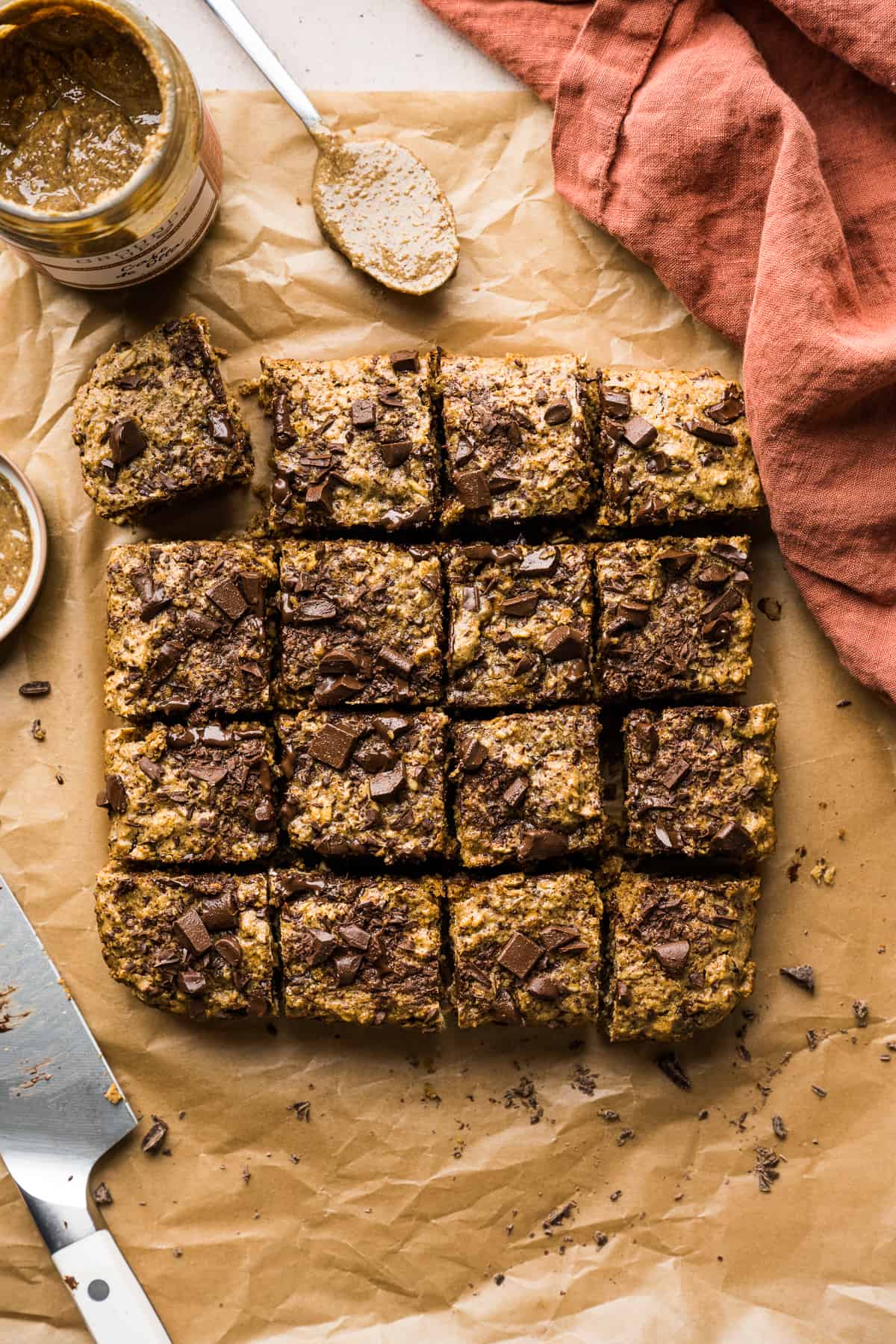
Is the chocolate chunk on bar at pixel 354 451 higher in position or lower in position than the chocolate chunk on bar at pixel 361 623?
higher

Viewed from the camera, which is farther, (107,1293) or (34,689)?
(34,689)

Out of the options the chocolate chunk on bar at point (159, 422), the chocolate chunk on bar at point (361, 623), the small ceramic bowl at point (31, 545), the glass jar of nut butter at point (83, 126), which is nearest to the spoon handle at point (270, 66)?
the glass jar of nut butter at point (83, 126)

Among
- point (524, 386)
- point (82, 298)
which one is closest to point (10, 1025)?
point (82, 298)

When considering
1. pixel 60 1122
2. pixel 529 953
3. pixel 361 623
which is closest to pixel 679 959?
pixel 529 953

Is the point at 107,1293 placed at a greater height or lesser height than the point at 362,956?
lesser

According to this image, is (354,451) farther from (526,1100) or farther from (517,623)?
(526,1100)

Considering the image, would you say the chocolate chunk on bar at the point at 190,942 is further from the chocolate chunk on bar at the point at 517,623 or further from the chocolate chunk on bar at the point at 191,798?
the chocolate chunk on bar at the point at 517,623
